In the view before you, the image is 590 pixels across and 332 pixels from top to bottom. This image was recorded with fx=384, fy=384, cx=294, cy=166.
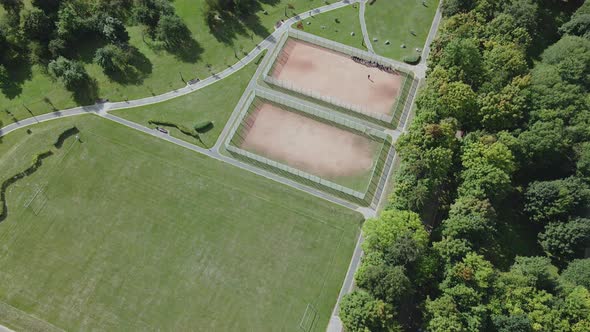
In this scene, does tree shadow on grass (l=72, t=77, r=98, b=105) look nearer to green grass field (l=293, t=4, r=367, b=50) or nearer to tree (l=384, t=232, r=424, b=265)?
green grass field (l=293, t=4, r=367, b=50)

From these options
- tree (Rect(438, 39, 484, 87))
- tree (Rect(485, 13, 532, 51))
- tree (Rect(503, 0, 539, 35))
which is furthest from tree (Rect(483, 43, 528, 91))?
tree (Rect(503, 0, 539, 35))

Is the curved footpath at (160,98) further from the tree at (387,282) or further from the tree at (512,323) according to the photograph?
the tree at (512,323)

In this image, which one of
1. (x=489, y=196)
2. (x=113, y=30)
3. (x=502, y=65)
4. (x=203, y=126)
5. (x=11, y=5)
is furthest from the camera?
(x=11, y=5)

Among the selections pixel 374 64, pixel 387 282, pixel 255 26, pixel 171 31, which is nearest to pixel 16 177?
pixel 171 31

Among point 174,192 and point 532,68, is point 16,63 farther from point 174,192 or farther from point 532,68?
point 532,68

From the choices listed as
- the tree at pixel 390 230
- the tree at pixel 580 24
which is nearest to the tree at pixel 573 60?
the tree at pixel 580 24

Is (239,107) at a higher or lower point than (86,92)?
higher

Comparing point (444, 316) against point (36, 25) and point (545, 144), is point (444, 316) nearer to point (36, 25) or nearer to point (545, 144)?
point (545, 144)
